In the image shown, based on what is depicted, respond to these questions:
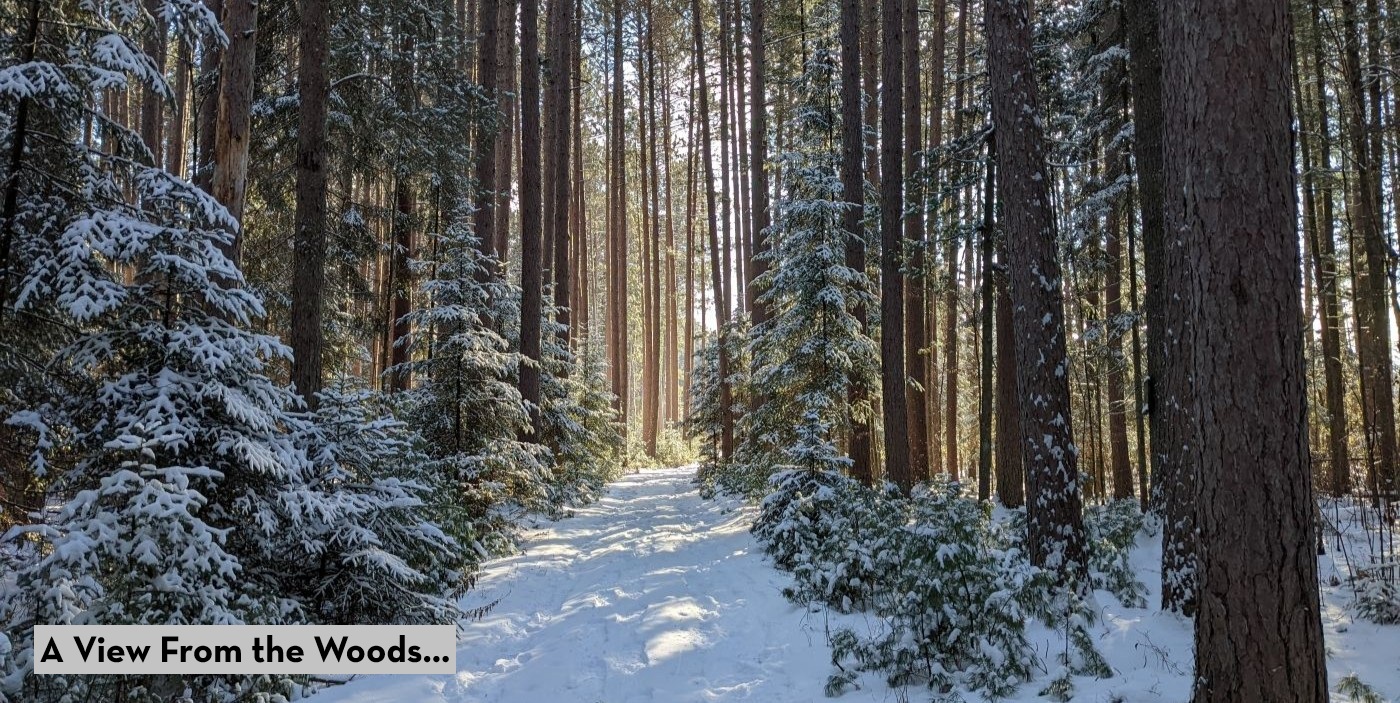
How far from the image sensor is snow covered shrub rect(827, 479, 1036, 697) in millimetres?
4539

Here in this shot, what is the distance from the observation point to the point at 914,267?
12938 mm

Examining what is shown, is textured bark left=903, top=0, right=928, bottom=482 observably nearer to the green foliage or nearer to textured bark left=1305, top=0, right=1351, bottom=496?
textured bark left=1305, top=0, right=1351, bottom=496

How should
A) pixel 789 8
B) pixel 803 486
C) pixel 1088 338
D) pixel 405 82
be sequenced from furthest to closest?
pixel 789 8
pixel 1088 338
pixel 405 82
pixel 803 486

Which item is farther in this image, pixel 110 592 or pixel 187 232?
pixel 187 232

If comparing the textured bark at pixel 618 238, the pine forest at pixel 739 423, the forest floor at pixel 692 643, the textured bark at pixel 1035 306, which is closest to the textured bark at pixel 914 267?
the pine forest at pixel 739 423

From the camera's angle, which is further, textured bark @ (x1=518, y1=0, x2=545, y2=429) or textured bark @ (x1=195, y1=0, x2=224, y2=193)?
textured bark @ (x1=518, y1=0, x2=545, y2=429)

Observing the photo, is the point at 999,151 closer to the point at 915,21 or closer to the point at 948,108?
the point at 915,21

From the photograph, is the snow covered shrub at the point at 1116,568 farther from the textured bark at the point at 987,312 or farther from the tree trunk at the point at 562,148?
the tree trunk at the point at 562,148

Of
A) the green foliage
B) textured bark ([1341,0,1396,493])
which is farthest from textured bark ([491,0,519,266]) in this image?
the green foliage

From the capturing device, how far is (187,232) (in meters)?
4.82

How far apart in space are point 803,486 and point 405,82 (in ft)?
27.2

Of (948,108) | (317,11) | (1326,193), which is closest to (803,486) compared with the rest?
(317,11)

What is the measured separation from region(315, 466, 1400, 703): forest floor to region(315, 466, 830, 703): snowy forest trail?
0.02 meters

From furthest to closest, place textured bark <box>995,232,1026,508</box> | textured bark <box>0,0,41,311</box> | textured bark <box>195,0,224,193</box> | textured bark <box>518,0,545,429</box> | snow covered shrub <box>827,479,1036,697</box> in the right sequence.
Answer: textured bark <box>518,0,545,429</box>
textured bark <box>995,232,1026,508</box>
textured bark <box>195,0,224,193</box>
textured bark <box>0,0,41,311</box>
snow covered shrub <box>827,479,1036,697</box>
